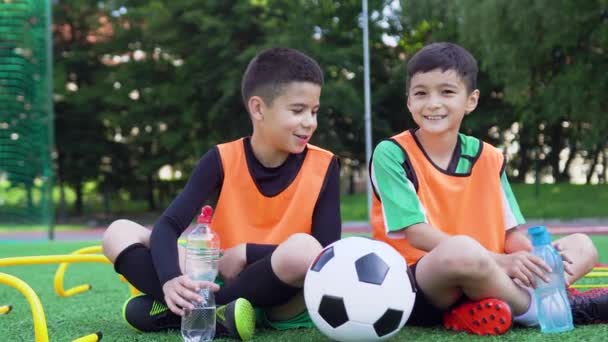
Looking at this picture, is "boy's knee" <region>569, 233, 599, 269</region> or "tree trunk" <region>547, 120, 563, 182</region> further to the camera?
"tree trunk" <region>547, 120, 563, 182</region>

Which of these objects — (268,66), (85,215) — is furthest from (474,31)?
(268,66)

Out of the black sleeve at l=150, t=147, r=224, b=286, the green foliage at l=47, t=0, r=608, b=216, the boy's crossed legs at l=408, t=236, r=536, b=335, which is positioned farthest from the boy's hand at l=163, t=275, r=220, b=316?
the green foliage at l=47, t=0, r=608, b=216

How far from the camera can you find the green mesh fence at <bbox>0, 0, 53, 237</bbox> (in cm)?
1366

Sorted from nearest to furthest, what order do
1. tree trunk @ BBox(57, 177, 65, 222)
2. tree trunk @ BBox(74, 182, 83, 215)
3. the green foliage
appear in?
the green foliage, tree trunk @ BBox(57, 177, 65, 222), tree trunk @ BBox(74, 182, 83, 215)

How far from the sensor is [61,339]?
113 inches

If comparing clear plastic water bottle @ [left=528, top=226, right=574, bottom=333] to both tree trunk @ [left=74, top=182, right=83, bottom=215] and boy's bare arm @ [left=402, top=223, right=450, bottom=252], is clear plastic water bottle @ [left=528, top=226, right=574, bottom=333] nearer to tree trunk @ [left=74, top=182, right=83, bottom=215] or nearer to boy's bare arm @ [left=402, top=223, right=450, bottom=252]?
boy's bare arm @ [left=402, top=223, right=450, bottom=252]

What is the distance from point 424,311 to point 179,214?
37.0 inches

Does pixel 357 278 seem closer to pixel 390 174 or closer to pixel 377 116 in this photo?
pixel 390 174

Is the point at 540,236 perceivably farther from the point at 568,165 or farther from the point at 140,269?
the point at 568,165

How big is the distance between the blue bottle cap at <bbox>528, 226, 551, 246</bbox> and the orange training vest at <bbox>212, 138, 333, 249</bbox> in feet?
2.53

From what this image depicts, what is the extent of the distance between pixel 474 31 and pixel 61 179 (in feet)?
41.4

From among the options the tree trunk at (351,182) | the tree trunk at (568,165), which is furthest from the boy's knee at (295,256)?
the tree trunk at (351,182)

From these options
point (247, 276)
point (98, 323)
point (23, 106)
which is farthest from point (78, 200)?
point (247, 276)

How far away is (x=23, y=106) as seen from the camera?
14695 mm
